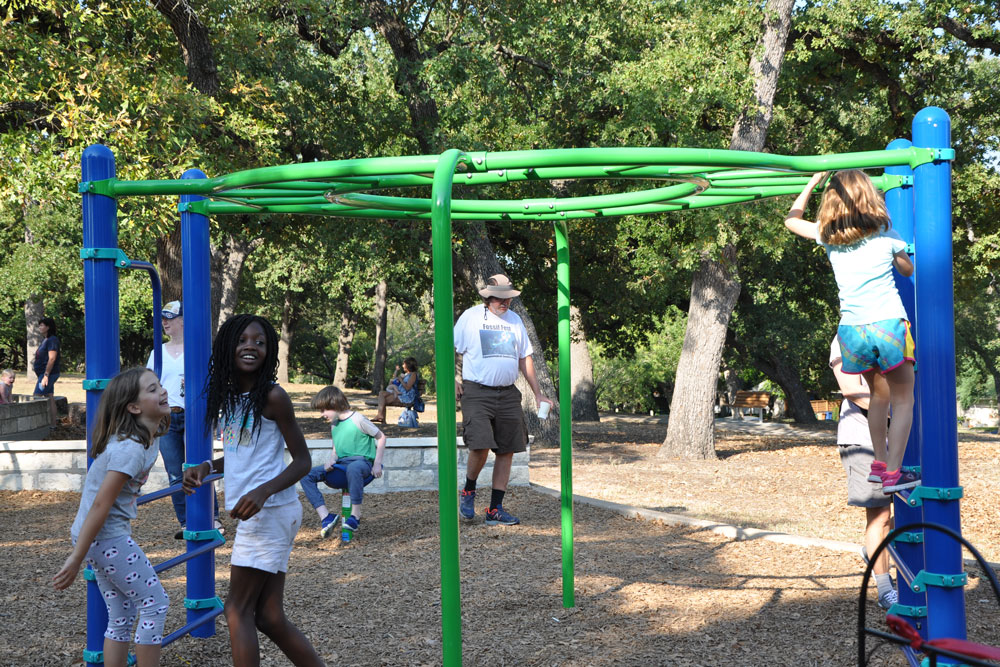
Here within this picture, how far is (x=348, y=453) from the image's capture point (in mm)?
6562

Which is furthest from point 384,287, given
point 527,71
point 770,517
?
point 770,517

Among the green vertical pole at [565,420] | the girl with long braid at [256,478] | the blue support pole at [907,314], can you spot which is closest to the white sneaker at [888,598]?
the blue support pole at [907,314]

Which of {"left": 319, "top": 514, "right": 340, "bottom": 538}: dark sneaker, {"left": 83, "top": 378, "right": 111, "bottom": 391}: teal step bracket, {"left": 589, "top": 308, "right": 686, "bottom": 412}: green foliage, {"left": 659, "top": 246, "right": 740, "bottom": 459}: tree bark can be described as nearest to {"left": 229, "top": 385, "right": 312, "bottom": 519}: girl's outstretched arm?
{"left": 83, "top": 378, "right": 111, "bottom": 391}: teal step bracket

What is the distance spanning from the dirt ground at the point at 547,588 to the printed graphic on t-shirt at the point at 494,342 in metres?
1.33

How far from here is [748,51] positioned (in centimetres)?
1236

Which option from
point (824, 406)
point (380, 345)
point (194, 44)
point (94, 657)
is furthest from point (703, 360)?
point (824, 406)

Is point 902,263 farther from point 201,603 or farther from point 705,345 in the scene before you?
point 705,345

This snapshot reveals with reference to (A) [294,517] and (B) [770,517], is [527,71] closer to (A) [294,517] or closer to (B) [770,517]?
(B) [770,517]

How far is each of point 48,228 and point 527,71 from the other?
12753mm

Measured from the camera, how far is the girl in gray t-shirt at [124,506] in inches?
125

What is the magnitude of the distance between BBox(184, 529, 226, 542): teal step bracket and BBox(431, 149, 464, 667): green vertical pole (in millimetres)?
1777

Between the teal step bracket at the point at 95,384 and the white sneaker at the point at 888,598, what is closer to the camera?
the teal step bracket at the point at 95,384

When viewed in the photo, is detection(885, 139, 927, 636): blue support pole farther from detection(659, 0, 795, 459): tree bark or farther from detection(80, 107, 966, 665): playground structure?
detection(659, 0, 795, 459): tree bark

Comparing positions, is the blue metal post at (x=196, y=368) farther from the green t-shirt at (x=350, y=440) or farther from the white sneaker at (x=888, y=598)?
the white sneaker at (x=888, y=598)
